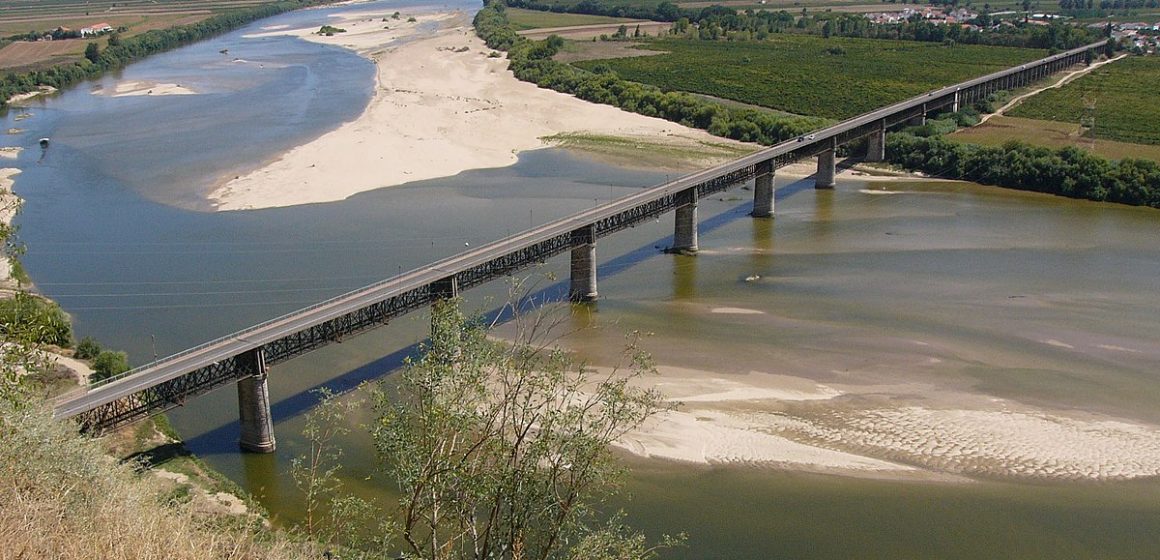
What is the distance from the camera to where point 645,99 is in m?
106

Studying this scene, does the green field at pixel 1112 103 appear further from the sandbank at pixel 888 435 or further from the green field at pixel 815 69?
the sandbank at pixel 888 435

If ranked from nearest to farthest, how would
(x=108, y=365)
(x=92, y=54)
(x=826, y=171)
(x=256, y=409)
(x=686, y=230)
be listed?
(x=256, y=409)
(x=108, y=365)
(x=686, y=230)
(x=826, y=171)
(x=92, y=54)

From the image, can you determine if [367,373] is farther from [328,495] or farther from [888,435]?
[888,435]

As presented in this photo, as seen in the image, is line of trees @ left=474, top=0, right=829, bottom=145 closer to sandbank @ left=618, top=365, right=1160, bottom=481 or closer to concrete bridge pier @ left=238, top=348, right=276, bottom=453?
sandbank @ left=618, top=365, right=1160, bottom=481

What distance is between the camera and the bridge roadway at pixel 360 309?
32781 mm

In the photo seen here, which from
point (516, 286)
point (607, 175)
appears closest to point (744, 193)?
point (607, 175)

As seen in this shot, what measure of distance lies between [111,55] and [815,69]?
97.6m

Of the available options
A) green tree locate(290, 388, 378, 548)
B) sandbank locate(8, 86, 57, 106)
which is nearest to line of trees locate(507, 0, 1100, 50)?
sandbank locate(8, 86, 57, 106)

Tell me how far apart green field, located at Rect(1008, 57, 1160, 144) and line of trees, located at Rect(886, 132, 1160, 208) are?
589 inches

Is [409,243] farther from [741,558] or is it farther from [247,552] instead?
[247,552]

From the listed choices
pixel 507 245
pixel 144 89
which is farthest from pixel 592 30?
pixel 507 245

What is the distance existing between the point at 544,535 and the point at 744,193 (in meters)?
57.9

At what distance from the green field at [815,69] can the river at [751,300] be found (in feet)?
105

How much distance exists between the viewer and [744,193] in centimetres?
7419
